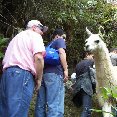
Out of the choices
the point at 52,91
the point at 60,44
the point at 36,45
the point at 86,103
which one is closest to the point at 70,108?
the point at 86,103

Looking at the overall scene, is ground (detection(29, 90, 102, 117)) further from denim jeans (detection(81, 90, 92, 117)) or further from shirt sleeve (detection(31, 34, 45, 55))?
shirt sleeve (detection(31, 34, 45, 55))

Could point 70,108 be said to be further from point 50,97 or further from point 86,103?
point 50,97

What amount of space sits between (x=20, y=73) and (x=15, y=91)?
0.83 feet

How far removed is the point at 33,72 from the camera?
18.2 feet

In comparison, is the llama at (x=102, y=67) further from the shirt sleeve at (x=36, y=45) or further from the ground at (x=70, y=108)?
the shirt sleeve at (x=36, y=45)

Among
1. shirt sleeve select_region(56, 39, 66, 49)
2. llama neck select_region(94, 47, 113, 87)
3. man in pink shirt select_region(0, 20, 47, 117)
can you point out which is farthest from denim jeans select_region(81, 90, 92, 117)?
man in pink shirt select_region(0, 20, 47, 117)

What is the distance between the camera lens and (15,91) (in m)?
5.41

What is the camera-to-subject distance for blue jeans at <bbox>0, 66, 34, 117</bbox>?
5.41m

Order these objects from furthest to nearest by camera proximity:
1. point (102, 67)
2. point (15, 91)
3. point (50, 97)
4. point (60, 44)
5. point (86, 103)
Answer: point (86, 103) → point (102, 67) → point (60, 44) → point (50, 97) → point (15, 91)

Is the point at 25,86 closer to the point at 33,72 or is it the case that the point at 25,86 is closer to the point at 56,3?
the point at 33,72

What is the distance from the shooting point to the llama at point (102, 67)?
744cm

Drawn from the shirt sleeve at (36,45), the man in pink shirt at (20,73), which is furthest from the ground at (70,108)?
the shirt sleeve at (36,45)

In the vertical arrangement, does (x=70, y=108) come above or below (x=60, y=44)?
below

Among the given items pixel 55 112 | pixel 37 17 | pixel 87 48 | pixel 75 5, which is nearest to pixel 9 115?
pixel 55 112
